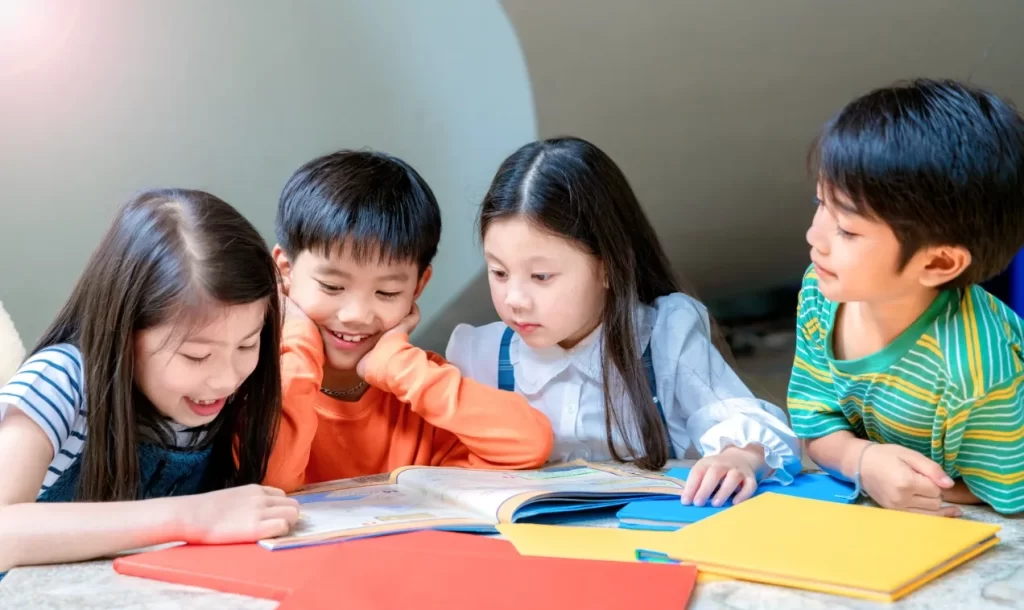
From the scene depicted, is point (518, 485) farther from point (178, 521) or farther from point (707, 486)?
point (178, 521)

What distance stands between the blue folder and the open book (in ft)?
0.17

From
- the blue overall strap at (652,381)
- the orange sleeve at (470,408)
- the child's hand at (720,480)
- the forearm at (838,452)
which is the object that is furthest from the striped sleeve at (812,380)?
the orange sleeve at (470,408)

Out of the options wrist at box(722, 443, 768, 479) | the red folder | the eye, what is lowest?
wrist at box(722, 443, 768, 479)

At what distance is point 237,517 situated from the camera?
1073 millimetres

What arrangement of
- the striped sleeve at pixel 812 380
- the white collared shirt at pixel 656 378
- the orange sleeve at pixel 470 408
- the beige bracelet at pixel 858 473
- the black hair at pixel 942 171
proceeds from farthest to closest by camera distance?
1. the white collared shirt at pixel 656 378
2. the orange sleeve at pixel 470 408
3. the striped sleeve at pixel 812 380
4. the beige bracelet at pixel 858 473
5. the black hair at pixel 942 171

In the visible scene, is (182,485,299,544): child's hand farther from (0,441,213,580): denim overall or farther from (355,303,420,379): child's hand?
(355,303,420,379): child's hand

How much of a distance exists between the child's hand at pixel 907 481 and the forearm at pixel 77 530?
0.74m

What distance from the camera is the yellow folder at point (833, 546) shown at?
907 millimetres

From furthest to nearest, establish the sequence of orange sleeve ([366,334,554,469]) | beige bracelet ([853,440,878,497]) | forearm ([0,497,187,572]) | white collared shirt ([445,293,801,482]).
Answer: white collared shirt ([445,293,801,482]) < orange sleeve ([366,334,554,469]) < beige bracelet ([853,440,878,497]) < forearm ([0,497,187,572])

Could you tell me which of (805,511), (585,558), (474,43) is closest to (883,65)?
(474,43)

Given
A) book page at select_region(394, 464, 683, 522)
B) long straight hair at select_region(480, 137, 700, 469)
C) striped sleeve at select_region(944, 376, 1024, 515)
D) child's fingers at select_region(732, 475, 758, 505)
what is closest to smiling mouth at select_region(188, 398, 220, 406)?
book page at select_region(394, 464, 683, 522)

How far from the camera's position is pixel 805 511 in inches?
43.6

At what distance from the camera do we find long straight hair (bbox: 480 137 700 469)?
151 cm

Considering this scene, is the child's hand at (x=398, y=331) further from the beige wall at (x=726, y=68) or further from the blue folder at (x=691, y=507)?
the beige wall at (x=726, y=68)
